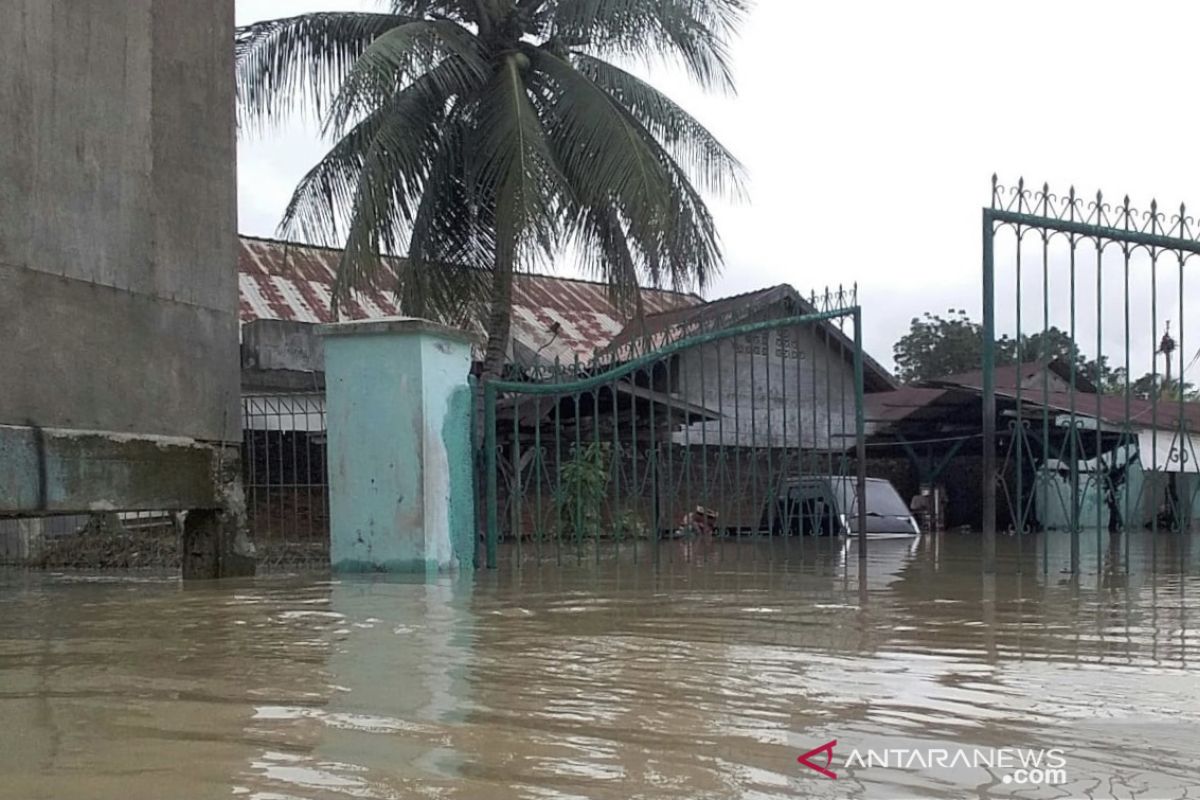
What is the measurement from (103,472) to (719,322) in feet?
12.9

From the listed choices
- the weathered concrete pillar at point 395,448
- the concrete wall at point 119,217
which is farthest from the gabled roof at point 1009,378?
the concrete wall at point 119,217

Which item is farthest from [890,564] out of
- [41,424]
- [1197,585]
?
[41,424]

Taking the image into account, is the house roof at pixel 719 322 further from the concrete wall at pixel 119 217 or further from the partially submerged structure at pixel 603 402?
the concrete wall at pixel 119 217

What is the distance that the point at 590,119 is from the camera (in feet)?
44.5

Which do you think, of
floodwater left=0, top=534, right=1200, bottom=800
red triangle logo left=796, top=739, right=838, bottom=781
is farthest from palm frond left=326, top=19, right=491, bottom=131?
red triangle logo left=796, top=739, right=838, bottom=781

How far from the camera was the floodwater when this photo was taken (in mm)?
2355

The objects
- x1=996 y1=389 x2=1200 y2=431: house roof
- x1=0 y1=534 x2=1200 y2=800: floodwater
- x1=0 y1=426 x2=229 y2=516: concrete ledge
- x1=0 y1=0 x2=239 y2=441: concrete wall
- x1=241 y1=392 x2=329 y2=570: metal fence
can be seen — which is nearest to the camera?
x1=0 y1=534 x2=1200 y2=800: floodwater

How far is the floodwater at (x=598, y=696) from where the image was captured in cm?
236

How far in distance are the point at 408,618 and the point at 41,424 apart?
2660 millimetres

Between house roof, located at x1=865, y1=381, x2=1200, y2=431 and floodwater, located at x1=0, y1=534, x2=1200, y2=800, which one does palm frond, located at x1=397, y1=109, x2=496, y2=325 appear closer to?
house roof, located at x1=865, y1=381, x2=1200, y2=431

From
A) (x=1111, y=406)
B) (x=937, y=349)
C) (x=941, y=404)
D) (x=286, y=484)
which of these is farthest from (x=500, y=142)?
(x=937, y=349)

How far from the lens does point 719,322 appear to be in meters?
8.38

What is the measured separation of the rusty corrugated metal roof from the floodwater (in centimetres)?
1210

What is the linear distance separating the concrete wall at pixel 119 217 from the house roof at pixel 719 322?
8.72 feet
